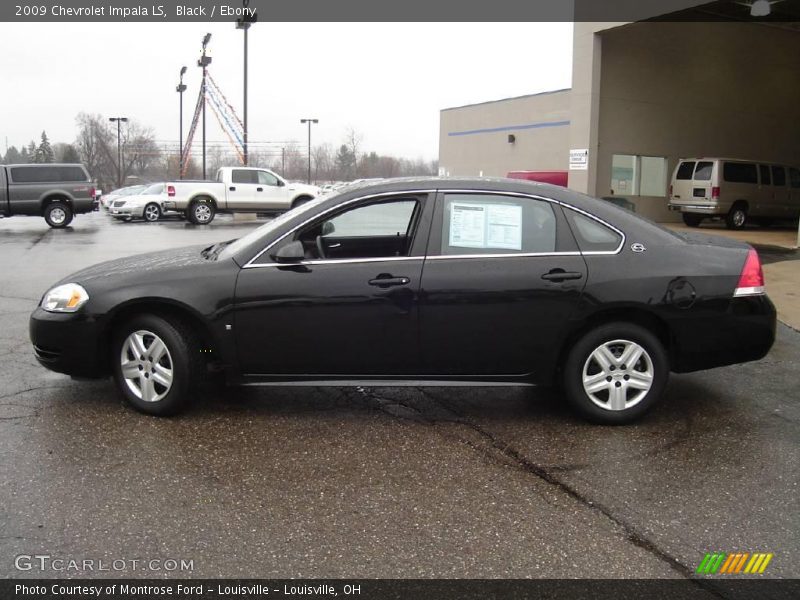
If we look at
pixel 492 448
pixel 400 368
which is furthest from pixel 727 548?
pixel 400 368

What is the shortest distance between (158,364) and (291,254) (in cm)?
114

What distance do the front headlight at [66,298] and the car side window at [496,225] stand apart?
2405 mm

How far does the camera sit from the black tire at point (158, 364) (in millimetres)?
4707

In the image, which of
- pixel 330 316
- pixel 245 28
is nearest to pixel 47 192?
pixel 245 28

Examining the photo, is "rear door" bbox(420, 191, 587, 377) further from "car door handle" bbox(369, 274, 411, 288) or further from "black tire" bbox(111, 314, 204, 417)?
"black tire" bbox(111, 314, 204, 417)

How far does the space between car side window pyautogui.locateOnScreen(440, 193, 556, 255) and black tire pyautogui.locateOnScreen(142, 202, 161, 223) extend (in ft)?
77.8

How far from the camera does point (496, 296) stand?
4637mm

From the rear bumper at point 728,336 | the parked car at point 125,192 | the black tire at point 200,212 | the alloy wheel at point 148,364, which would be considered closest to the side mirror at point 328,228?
the alloy wheel at point 148,364

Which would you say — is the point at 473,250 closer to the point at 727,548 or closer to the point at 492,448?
the point at 492,448

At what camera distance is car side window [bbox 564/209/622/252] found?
15.6ft

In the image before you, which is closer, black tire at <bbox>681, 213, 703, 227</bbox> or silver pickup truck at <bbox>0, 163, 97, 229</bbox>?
silver pickup truck at <bbox>0, 163, 97, 229</bbox>

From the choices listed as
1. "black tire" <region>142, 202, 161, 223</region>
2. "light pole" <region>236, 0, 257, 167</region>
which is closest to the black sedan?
"black tire" <region>142, 202, 161, 223</region>

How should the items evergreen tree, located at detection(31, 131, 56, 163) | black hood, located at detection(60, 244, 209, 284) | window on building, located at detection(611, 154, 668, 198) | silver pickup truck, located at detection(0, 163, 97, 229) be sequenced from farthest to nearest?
1. evergreen tree, located at detection(31, 131, 56, 163)
2. window on building, located at detection(611, 154, 668, 198)
3. silver pickup truck, located at detection(0, 163, 97, 229)
4. black hood, located at detection(60, 244, 209, 284)

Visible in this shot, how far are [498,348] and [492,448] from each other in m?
0.65
